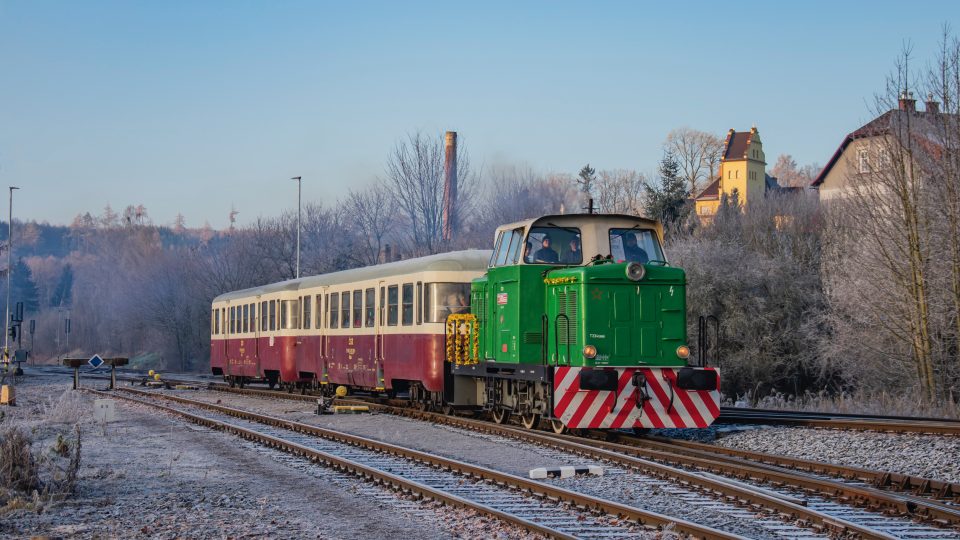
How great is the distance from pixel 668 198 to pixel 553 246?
41946 mm

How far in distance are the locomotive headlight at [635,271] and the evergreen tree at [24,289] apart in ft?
398

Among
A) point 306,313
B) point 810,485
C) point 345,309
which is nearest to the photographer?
point 810,485

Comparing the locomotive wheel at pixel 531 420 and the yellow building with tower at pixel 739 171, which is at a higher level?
the yellow building with tower at pixel 739 171

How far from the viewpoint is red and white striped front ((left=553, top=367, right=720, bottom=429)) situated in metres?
14.4

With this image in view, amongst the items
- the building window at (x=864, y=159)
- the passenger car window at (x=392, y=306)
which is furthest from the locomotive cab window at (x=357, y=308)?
the building window at (x=864, y=159)

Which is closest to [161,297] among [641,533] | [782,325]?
[782,325]

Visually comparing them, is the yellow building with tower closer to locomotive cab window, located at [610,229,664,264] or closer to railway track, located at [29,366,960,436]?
railway track, located at [29,366,960,436]

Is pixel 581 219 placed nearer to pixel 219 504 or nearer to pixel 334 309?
pixel 219 504

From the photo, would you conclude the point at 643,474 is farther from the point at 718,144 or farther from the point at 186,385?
the point at 718,144

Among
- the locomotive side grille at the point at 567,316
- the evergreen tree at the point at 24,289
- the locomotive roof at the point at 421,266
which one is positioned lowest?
the locomotive side grille at the point at 567,316

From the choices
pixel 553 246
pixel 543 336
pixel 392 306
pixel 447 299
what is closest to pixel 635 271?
pixel 553 246

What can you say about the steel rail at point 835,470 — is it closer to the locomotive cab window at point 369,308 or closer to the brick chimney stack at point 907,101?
the locomotive cab window at point 369,308

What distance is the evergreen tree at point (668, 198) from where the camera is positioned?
2219 inches

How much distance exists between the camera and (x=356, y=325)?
2336 cm
